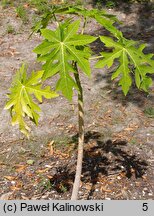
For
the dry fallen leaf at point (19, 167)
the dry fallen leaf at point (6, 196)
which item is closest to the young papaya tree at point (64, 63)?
the dry fallen leaf at point (6, 196)

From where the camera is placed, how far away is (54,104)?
5.32m

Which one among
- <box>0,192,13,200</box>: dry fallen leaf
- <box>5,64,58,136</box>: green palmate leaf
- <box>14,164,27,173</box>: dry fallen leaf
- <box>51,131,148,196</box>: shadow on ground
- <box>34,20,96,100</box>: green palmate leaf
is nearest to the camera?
<box>34,20,96,100</box>: green palmate leaf

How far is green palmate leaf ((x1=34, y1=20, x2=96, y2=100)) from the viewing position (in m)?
2.33

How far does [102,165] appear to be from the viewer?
4102 millimetres

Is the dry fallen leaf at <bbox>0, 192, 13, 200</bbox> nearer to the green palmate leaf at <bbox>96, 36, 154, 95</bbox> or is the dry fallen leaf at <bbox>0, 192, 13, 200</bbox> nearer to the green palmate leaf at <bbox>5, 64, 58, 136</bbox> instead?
the green palmate leaf at <bbox>5, 64, 58, 136</bbox>

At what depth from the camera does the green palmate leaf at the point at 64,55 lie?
233cm

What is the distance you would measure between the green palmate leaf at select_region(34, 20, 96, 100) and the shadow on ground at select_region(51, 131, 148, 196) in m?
1.73

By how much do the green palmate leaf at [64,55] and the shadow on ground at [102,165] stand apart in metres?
1.73

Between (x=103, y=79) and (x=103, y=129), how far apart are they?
4.67 feet

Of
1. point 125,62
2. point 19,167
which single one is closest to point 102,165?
point 19,167

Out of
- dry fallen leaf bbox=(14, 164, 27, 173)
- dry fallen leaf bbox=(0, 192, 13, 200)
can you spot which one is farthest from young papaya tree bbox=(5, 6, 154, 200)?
dry fallen leaf bbox=(14, 164, 27, 173)

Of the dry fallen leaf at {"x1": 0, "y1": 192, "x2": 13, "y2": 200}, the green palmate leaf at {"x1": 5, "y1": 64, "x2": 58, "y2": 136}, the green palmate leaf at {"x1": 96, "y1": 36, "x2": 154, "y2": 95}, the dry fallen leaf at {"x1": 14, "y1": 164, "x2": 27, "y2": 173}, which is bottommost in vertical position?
the dry fallen leaf at {"x1": 0, "y1": 192, "x2": 13, "y2": 200}

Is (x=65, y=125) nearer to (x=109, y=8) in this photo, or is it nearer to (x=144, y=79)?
(x=144, y=79)

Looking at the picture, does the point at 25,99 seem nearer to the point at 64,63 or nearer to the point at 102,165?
the point at 64,63
